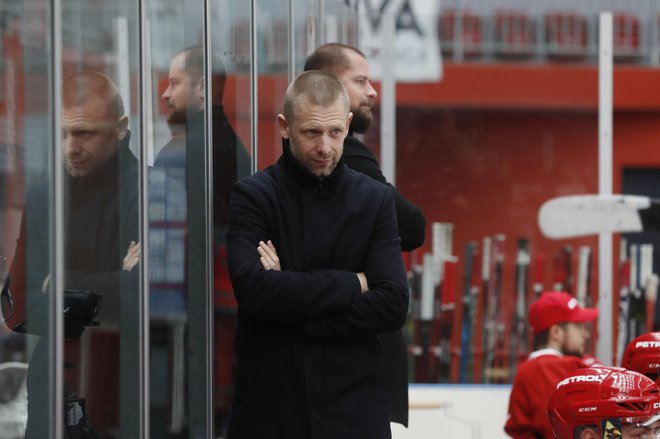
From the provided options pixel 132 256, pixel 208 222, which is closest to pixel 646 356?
pixel 208 222

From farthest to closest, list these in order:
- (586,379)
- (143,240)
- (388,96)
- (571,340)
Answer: (388,96) < (571,340) < (586,379) < (143,240)

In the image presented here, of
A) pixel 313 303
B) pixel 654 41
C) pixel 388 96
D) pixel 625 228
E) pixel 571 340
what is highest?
pixel 654 41

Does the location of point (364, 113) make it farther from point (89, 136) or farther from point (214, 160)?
point (89, 136)

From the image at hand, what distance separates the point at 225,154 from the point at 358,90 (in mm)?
400

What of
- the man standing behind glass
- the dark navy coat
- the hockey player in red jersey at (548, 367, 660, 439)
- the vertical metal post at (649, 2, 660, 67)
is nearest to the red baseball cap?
the hockey player in red jersey at (548, 367, 660, 439)

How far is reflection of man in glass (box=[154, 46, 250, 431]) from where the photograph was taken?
3.11 m

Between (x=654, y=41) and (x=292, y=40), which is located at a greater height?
(x=654, y=41)

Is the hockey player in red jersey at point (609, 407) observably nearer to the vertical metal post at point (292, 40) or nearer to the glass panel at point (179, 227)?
the glass panel at point (179, 227)

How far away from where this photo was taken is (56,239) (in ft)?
7.66

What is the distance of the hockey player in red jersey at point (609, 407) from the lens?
10.6ft

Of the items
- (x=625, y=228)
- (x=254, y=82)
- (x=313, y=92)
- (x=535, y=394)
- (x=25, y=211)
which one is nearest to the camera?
(x=25, y=211)

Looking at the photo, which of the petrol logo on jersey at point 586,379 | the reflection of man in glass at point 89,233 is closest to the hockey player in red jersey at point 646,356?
the petrol logo on jersey at point 586,379

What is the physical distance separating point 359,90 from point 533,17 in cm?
791

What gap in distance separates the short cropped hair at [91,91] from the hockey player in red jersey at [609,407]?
137 centimetres
